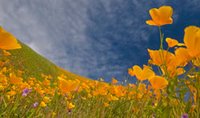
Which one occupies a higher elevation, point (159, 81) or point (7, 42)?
point (159, 81)

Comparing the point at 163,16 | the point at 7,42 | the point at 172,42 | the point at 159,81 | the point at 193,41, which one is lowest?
the point at 7,42

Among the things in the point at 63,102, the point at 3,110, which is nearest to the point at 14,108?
the point at 3,110

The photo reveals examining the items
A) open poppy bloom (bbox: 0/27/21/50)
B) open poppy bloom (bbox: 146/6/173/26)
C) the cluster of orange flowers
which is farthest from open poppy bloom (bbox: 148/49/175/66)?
open poppy bloom (bbox: 0/27/21/50)

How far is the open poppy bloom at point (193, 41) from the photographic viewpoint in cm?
157

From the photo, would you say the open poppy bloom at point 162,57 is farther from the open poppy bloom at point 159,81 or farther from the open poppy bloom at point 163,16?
the open poppy bloom at point 163,16

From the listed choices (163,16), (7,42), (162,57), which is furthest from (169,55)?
(7,42)

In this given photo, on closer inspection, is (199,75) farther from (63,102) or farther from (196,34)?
(63,102)

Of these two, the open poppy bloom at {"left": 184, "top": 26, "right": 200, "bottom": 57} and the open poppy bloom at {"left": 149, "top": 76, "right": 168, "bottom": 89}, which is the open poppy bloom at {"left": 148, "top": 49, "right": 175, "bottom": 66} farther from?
the open poppy bloom at {"left": 184, "top": 26, "right": 200, "bottom": 57}

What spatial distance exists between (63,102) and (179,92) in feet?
9.52

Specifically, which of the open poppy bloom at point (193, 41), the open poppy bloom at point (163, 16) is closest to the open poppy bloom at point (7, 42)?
the open poppy bloom at point (193, 41)

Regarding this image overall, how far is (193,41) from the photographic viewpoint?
5.22ft

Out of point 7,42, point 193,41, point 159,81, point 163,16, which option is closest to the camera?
point 7,42

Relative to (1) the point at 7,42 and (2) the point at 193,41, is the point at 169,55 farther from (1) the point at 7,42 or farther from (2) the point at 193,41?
(1) the point at 7,42

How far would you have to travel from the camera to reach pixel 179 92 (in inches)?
67.0
